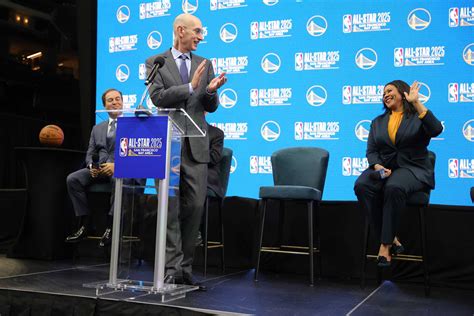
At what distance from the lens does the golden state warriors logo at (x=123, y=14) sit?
5.82 m

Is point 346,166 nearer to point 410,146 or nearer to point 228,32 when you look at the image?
point 410,146

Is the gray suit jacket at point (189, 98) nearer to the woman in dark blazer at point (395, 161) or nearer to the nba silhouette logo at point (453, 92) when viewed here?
the woman in dark blazer at point (395, 161)

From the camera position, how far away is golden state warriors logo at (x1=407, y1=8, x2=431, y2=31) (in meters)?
4.47

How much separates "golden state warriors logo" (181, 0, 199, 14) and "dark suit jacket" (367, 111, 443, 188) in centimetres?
247

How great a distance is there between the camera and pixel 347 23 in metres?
4.77

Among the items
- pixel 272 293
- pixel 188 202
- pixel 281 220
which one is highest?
pixel 188 202

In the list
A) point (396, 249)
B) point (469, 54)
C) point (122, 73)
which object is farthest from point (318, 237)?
point (122, 73)

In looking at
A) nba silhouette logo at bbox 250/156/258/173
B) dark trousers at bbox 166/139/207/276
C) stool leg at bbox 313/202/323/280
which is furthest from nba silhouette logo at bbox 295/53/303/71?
dark trousers at bbox 166/139/207/276

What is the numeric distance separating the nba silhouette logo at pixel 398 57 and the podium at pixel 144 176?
2.34m

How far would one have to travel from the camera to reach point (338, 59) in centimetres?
477

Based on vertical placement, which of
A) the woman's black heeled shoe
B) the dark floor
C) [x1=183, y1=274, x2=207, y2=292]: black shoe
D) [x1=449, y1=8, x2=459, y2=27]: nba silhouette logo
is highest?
[x1=449, y1=8, x2=459, y2=27]: nba silhouette logo

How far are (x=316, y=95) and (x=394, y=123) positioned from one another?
43.6 inches

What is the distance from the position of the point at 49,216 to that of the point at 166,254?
87.7 inches

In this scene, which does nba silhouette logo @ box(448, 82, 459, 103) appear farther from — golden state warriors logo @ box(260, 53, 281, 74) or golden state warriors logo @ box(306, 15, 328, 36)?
golden state warriors logo @ box(260, 53, 281, 74)
